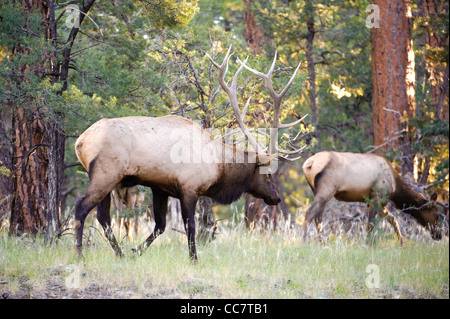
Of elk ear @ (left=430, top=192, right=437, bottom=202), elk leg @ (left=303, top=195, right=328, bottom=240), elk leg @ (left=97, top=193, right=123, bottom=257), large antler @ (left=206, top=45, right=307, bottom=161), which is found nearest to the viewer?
elk leg @ (left=97, top=193, right=123, bottom=257)

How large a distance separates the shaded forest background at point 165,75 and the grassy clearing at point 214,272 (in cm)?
102

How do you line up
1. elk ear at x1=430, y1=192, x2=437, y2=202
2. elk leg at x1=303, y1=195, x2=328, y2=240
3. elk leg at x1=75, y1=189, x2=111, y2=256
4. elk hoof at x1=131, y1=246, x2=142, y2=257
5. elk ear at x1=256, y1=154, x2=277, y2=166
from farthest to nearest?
elk ear at x1=430, y1=192, x2=437, y2=202
elk leg at x1=303, y1=195, x2=328, y2=240
elk ear at x1=256, y1=154, x2=277, y2=166
elk hoof at x1=131, y1=246, x2=142, y2=257
elk leg at x1=75, y1=189, x2=111, y2=256

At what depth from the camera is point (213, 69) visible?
9828 millimetres

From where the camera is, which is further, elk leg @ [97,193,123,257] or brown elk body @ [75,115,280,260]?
elk leg @ [97,193,123,257]

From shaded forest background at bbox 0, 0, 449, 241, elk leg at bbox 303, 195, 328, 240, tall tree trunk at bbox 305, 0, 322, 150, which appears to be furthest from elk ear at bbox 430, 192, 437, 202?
tall tree trunk at bbox 305, 0, 322, 150

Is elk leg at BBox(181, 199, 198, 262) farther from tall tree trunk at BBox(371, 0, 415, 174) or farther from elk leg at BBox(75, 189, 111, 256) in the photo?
tall tree trunk at BBox(371, 0, 415, 174)

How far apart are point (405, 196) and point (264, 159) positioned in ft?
13.0

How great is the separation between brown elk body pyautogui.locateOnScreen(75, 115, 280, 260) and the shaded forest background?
88 cm

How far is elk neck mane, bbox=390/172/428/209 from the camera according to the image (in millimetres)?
10820

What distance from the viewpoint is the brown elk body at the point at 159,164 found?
6.91 metres

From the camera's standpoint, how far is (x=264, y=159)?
8.41 m

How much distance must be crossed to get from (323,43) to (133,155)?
1011 cm
